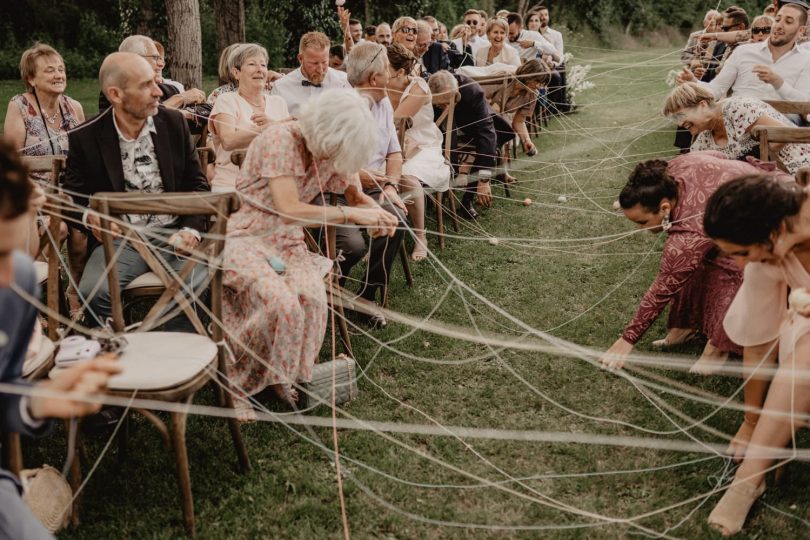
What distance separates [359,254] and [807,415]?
2554 mm

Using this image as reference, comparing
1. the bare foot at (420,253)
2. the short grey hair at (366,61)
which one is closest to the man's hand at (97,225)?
the short grey hair at (366,61)

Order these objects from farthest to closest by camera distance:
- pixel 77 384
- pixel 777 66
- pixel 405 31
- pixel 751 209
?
pixel 405 31 → pixel 777 66 → pixel 751 209 → pixel 77 384

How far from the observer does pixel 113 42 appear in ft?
64.4

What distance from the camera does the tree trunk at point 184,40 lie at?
7043 millimetres

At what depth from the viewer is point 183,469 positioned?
2.46 m

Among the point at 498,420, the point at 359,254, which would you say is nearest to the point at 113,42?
the point at 359,254

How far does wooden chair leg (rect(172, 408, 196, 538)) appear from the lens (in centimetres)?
242

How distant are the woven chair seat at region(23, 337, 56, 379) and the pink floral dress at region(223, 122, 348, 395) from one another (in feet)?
2.44

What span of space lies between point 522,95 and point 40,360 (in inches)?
276

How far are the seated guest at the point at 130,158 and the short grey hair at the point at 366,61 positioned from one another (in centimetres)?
134

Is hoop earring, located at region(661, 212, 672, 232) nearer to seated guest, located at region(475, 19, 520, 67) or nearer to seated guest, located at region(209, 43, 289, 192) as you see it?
seated guest, located at region(209, 43, 289, 192)

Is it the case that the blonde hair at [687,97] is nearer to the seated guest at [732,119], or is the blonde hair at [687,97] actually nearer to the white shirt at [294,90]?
the seated guest at [732,119]

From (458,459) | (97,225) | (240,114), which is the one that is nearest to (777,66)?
(240,114)

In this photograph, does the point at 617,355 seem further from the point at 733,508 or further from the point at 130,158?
the point at 130,158
